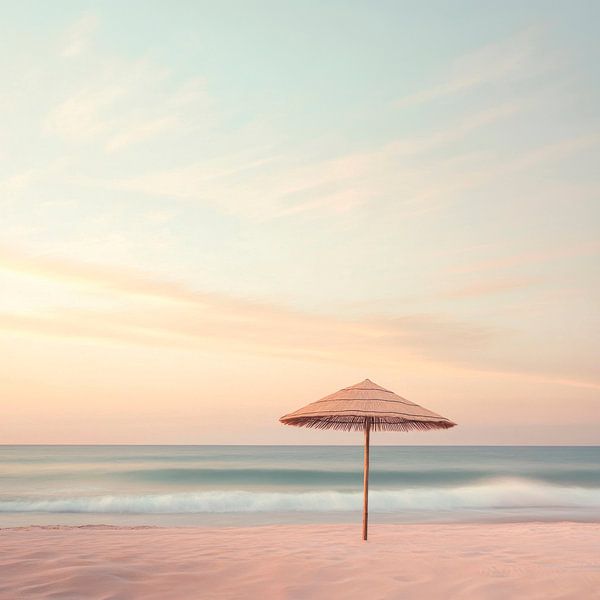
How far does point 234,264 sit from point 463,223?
234 inches

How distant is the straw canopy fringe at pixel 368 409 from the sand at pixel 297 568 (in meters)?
1.51

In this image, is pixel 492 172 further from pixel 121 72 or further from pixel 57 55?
pixel 57 55

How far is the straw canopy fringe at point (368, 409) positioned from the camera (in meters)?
6.96

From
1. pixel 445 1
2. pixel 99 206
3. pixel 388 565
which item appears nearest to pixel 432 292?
pixel 445 1

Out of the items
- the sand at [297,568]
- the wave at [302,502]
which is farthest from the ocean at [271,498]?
the sand at [297,568]

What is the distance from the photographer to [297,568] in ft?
18.3

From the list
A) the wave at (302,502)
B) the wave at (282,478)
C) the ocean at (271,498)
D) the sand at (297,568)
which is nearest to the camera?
the sand at (297,568)

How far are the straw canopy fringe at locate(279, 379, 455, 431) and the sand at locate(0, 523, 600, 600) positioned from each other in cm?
151

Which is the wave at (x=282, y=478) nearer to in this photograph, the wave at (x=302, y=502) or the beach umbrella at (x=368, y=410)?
the wave at (x=302, y=502)

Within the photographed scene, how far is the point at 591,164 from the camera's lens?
550 inches

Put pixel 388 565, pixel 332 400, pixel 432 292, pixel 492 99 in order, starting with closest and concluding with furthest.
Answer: pixel 388 565 < pixel 332 400 < pixel 492 99 < pixel 432 292

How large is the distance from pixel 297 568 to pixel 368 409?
2.04 metres

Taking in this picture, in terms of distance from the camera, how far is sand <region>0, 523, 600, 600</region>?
471 cm

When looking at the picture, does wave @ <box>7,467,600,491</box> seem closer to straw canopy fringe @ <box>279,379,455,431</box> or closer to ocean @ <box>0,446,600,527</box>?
ocean @ <box>0,446,600,527</box>
